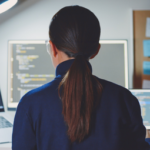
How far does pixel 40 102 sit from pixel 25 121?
7cm

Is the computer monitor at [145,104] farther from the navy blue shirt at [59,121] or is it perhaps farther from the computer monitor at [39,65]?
the navy blue shirt at [59,121]

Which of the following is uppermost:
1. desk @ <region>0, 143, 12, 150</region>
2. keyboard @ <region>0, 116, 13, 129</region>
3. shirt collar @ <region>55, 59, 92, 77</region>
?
shirt collar @ <region>55, 59, 92, 77</region>

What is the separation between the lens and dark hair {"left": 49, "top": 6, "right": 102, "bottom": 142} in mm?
553

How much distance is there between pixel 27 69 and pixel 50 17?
0.41m

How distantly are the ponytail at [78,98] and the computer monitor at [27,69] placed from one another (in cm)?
84

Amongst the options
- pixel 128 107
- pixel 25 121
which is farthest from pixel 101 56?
pixel 25 121

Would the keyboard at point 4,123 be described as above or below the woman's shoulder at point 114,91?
below

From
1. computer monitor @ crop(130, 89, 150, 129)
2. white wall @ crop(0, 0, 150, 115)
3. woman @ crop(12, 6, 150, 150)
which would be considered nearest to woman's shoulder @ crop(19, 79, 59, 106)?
woman @ crop(12, 6, 150, 150)

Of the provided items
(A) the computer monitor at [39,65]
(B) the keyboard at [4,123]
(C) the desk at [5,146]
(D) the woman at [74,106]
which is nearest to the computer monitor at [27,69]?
(A) the computer monitor at [39,65]

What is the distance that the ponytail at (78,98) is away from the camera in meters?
0.55

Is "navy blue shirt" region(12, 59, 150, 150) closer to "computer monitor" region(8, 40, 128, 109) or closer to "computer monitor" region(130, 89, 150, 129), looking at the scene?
"computer monitor" region(130, 89, 150, 129)

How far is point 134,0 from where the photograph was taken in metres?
1.45

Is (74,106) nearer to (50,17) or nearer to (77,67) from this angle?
(77,67)

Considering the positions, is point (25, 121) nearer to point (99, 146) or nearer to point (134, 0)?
point (99, 146)
